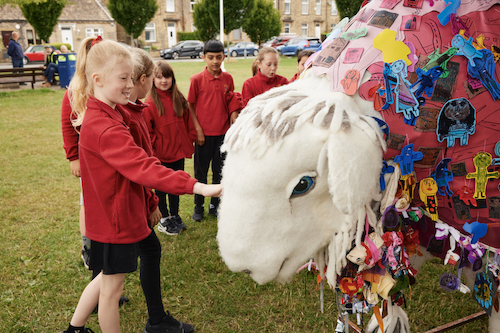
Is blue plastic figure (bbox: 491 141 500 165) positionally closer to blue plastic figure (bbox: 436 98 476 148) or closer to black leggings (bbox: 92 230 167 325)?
blue plastic figure (bbox: 436 98 476 148)

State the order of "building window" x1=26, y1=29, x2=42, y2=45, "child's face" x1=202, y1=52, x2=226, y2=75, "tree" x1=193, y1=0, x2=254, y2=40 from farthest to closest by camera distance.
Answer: "building window" x1=26, y1=29, x2=42, y2=45 → "tree" x1=193, y1=0, x2=254, y2=40 → "child's face" x1=202, y1=52, x2=226, y2=75

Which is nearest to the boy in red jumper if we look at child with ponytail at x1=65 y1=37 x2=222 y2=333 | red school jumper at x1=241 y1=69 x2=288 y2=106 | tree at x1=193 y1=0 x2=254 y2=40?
red school jumper at x1=241 y1=69 x2=288 y2=106

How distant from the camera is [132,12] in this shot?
28.7 m

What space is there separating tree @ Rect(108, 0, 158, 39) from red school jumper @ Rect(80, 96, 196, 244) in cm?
2962

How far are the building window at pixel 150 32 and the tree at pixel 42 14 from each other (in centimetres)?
1562

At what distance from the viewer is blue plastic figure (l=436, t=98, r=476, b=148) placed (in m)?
1.63

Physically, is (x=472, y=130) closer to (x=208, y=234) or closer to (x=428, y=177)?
(x=428, y=177)

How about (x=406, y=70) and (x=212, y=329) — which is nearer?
(x=406, y=70)

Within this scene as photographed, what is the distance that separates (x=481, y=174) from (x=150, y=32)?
→ 39965 mm

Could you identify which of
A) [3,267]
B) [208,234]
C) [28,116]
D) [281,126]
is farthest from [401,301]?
[28,116]

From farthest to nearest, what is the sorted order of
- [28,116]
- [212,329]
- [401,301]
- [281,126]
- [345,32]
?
[28,116]
[212,329]
[401,301]
[345,32]
[281,126]

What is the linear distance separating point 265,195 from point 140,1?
3046 centimetres

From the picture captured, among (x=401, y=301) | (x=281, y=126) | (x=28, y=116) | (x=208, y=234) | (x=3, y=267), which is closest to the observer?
(x=281, y=126)

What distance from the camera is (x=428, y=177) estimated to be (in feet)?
5.68
